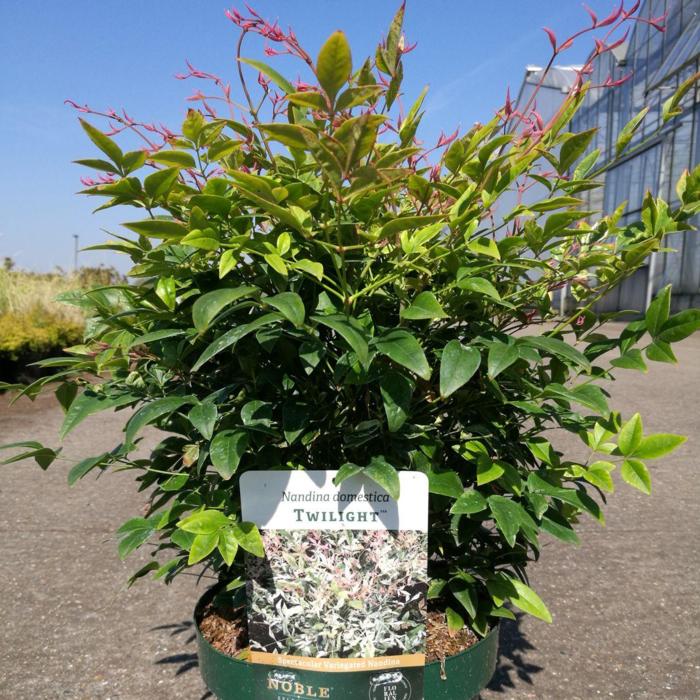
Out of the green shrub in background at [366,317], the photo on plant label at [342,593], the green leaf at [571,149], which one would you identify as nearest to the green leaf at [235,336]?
the green shrub in background at [366,317]

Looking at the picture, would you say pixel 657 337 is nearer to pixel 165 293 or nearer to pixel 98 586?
pixel 165 293

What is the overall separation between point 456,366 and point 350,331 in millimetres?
188

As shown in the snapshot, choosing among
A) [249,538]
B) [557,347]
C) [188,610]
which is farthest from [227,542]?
[188,610]

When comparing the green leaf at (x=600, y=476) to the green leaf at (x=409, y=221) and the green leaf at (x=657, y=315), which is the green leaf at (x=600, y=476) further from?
the green leaf at (x=409, y=221)

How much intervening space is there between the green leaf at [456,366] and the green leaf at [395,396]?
0.08 meters

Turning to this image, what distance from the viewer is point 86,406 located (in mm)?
1204

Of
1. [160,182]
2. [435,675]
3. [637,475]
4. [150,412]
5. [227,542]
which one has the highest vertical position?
[160,182]

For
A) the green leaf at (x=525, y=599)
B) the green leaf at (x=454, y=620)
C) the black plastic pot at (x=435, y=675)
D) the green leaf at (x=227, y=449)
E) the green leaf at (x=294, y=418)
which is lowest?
the black plastic pot at (x=435, y=675)

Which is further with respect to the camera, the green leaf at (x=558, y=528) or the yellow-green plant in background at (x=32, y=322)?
the yellow-green plant in background at (x=32, y=322)

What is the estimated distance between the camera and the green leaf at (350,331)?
0.91 metres

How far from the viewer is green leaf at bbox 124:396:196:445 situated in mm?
1063

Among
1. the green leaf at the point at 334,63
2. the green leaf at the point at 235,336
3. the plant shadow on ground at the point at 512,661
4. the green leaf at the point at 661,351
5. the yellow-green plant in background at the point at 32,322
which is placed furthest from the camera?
the yellow-green plant in background at the point at 32,322

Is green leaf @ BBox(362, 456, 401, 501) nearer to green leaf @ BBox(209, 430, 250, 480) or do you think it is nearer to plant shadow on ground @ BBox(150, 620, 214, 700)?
green leaf @ BBox(209, 430, 250, 480)

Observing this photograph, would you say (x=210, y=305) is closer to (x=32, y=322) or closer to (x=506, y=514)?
(x=506, y=514)
